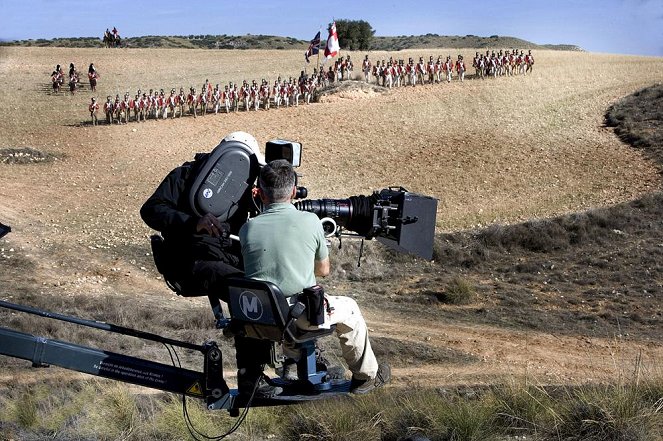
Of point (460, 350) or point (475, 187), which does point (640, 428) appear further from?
point (475, 187)

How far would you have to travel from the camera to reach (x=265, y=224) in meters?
3.85

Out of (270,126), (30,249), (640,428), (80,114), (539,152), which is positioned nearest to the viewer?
(640,428)

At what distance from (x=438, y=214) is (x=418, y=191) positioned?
2664 mm

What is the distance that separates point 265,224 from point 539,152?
2301 cm

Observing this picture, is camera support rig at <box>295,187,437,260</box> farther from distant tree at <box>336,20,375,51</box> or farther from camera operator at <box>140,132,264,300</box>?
distant tree at <box>336,20,375,51</box>

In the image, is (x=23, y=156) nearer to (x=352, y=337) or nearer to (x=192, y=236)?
(x=192, y=236)

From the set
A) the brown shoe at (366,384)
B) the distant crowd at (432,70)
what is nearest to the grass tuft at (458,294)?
the brown shoe at (366,384)

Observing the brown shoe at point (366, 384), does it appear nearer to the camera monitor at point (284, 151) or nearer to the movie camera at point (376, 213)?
the movie camera at point (376, 213)

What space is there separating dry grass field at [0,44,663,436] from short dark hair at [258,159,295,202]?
1.26 meters

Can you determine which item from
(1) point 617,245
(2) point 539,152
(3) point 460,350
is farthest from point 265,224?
(2) point 539,152

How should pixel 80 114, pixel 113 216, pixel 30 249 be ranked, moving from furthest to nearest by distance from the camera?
pixel 80 114 < pixel 113 216 < pixel 30 249

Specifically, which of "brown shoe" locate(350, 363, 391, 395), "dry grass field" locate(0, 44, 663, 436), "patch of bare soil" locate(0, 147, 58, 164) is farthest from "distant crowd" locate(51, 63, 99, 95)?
"brown shoe" locate(350, 363, 391, 395)

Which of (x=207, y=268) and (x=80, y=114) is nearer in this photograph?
(x=207, y=268)

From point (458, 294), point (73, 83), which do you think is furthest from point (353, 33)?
point (458, 294)
